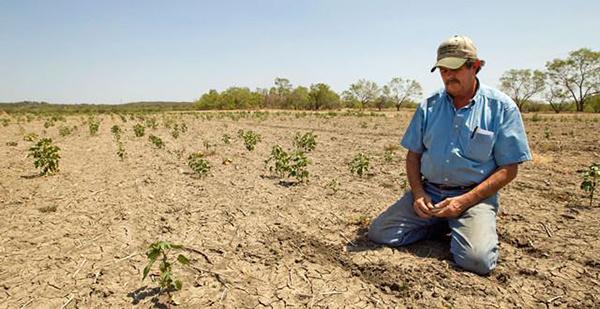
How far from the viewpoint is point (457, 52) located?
2.84 metres

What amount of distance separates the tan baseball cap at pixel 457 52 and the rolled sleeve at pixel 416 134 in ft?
1.75

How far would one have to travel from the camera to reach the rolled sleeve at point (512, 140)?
288cm

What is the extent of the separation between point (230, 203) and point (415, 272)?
2648mm

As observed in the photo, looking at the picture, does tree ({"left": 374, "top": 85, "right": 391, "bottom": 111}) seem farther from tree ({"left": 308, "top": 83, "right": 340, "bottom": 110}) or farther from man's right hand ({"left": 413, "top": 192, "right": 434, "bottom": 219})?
man's right hand ({"left": 413, "top": 192, "right": 434, "bottom": 219})

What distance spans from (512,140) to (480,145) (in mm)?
241

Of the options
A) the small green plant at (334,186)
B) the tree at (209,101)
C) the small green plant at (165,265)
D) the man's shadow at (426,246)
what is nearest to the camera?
the small green plant at (165,265)

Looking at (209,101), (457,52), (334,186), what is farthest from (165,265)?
Answer: (209,101)

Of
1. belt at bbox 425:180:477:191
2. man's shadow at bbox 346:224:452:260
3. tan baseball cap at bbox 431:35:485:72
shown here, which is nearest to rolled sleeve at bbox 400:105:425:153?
belt at bbox 425:180:477:191

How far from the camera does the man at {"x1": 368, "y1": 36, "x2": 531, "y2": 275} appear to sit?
2861 millimetres

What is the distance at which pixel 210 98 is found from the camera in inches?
3258

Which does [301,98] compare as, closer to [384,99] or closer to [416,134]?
[384,99]

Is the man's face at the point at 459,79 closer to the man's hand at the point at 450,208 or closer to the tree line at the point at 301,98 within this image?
the man's hand at the point at 450,208

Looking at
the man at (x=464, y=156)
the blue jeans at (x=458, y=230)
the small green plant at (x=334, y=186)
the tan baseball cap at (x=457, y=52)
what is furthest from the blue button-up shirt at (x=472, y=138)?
the small green plant at (x=334, y=186)

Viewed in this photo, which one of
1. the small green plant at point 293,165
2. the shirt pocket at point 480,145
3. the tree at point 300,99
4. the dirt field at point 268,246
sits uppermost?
the tree at point 300,99
